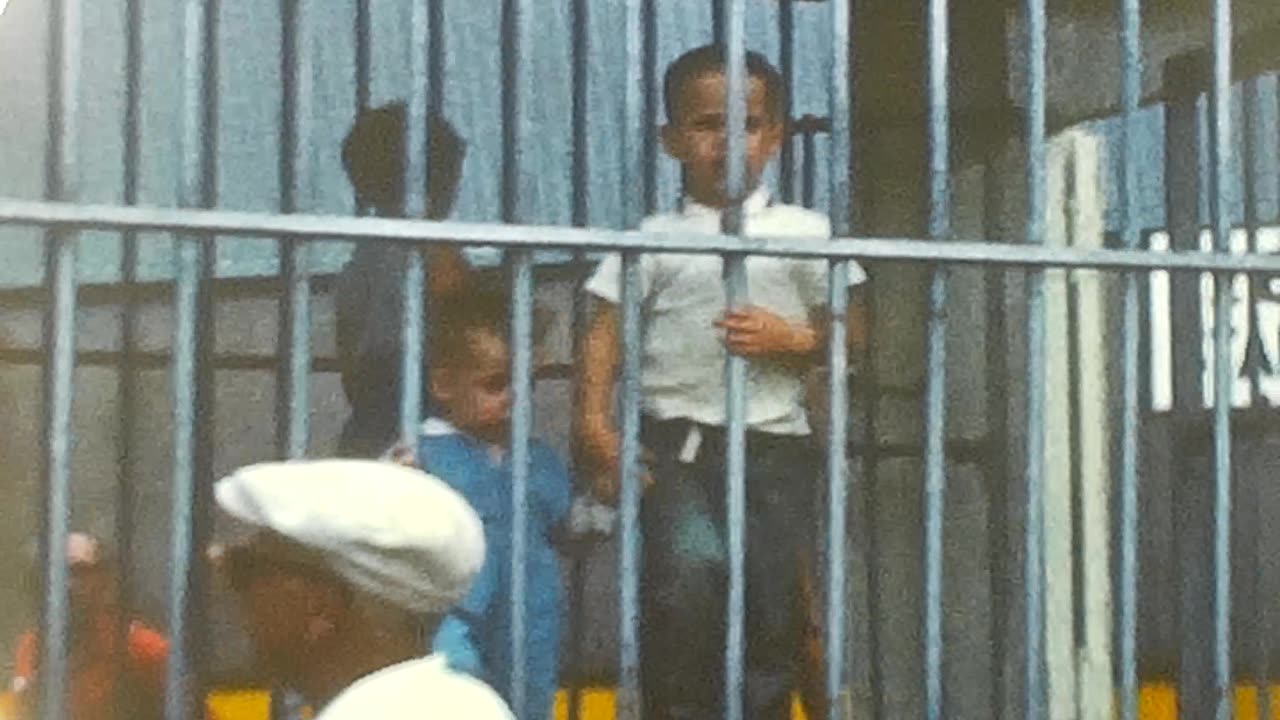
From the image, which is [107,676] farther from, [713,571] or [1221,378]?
[1221,378]

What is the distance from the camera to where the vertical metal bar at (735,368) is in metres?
2.04

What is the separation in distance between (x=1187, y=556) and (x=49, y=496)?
1458 millimetres

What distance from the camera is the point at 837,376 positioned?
2.10 metres

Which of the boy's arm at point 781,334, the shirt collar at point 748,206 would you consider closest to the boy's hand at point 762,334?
the boy's arm at point 781,334

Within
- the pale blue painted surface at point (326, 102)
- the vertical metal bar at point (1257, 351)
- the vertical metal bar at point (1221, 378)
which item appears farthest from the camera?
the pale blue painted surface at point (326, 102)

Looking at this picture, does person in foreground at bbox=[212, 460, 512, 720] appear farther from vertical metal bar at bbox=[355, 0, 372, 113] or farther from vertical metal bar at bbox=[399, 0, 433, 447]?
vertical metal bar at bbox=[355, 0, 372, 113]

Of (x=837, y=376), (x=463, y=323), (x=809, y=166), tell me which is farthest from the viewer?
(x=809, y=166)

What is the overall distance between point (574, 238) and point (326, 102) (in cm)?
122

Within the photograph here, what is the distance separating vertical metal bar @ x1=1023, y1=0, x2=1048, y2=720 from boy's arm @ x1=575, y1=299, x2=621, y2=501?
48 cm

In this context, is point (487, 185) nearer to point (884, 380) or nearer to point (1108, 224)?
point (884, 380)

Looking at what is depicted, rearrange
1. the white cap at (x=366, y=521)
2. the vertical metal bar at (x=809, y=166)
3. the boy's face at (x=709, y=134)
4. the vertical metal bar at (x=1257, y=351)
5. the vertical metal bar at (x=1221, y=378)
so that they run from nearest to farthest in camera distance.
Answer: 1. the white cap at (x=366, y=521)
2. the vertical metal bar at (x=1221, y=378)
3. the boy's face at (x=709, y=134)
4. the vertical metal bar at (x=1257, y=351)
5. the vertical metal bar at (x=809, y=166)

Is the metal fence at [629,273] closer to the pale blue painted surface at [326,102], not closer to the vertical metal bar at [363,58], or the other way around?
the vertical metal bar at [363,58]

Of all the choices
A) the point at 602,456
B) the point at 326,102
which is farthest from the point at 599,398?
the point at 326,102

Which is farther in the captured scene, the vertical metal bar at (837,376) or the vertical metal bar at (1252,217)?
the vertical metal bar at (1252,217)
